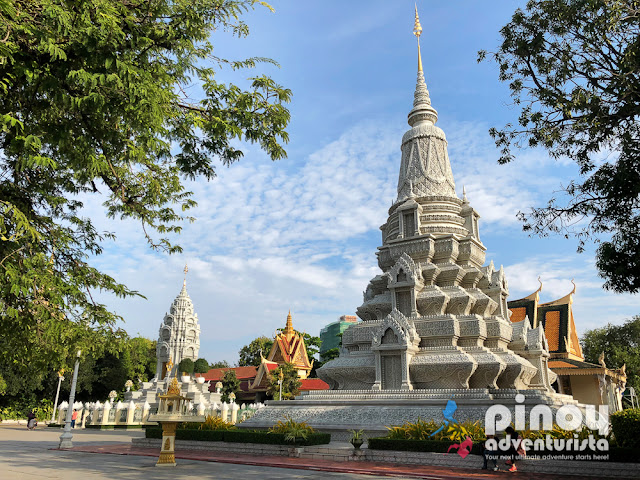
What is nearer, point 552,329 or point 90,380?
point 552,329

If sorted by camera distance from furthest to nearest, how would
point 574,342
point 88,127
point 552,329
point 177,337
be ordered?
point 177,337
point 574,342
point 552,329
point 88,127

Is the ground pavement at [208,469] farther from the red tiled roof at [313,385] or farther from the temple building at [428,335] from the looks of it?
the red tiled roof at [313,385]

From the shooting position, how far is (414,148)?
27.8m

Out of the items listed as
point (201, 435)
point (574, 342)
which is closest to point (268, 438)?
point (201, 435)

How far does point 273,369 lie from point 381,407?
27.4 metres

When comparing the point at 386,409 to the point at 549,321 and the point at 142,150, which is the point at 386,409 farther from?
the point at 549,321

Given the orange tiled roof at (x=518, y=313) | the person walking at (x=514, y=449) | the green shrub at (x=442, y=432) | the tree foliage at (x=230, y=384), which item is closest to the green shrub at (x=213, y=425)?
the green shrub at (x=442, y=432)

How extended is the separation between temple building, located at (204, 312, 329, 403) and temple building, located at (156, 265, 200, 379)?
14.5 ft

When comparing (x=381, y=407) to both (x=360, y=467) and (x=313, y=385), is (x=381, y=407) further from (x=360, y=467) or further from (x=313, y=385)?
(x=313, y=385)

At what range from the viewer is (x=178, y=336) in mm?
50594

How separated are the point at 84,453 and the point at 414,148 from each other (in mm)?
21311

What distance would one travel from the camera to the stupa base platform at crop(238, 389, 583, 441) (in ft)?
55.4

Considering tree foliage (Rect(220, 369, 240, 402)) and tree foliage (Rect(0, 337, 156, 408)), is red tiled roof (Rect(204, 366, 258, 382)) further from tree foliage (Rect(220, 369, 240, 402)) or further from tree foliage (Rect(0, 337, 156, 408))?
tree foliage (Rect(0, 337, 156, 408))

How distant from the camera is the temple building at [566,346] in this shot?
31.0 m
